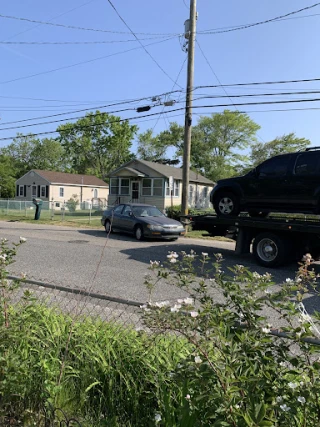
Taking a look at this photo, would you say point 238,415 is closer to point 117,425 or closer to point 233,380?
point 233,380

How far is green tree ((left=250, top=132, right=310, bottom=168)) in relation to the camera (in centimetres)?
4647

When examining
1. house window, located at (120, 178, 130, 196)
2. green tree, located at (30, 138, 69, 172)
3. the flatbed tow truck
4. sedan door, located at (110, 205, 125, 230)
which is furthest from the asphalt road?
green tree, located at (30, 138, 69, 172)

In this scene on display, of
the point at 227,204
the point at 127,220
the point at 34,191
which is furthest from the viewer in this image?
the point at 34,191

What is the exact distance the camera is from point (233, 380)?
1.67m

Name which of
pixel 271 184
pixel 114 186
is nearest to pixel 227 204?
pixel 271 184

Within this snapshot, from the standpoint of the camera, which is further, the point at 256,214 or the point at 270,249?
the point at 256,214

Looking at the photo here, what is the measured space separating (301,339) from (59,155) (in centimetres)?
7768

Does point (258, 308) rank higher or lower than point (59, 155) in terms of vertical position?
lower

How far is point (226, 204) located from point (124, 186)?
2464 cm

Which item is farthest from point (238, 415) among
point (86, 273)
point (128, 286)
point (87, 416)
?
point (86, 273)

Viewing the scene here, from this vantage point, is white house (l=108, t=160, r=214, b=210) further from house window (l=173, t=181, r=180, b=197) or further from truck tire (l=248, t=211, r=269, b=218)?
truck tire (l=248, t=211, r=269, b=218)

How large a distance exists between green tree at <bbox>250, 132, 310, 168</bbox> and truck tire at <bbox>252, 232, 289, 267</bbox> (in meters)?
38.7

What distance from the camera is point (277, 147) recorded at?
47562mm

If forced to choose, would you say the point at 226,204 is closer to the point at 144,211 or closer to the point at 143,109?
the point at 144,211
